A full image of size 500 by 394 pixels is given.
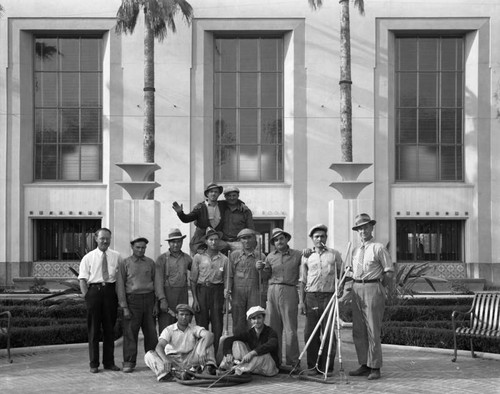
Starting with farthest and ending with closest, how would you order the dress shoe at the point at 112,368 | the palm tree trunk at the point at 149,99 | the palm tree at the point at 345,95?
the palm tree trunk at the point at 149,99, the palm tree at the point at 345,95, the dress shoe at the point at 112,368

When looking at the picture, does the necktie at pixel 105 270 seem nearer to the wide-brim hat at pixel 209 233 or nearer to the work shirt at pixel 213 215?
the wide-brim hat at pixel 209 233

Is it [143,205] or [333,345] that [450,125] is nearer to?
[143,205]

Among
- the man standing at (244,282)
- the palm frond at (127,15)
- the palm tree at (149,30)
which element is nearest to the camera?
the man standing at (244,282)

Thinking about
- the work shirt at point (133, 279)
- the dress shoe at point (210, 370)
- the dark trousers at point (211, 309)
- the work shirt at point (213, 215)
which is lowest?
the dress shoe at point (210, 370)

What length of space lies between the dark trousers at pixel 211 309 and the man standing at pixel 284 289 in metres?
0.84

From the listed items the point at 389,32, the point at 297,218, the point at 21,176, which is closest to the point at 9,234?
the point at 21,176

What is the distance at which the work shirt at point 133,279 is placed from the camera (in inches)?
453

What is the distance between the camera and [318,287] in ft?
36.6

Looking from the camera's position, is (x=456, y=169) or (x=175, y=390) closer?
(x=175, y=390)

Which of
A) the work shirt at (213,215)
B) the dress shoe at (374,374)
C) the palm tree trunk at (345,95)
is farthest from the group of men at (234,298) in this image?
the palm tree trunk at (345,95)

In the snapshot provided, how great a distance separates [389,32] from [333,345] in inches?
884

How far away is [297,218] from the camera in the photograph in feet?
101

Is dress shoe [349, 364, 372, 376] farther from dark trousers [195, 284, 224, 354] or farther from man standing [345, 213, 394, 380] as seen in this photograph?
dark trousers [195, 284, 224, 354]

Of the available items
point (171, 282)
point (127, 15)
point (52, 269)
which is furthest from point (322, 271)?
point (52, 269)
